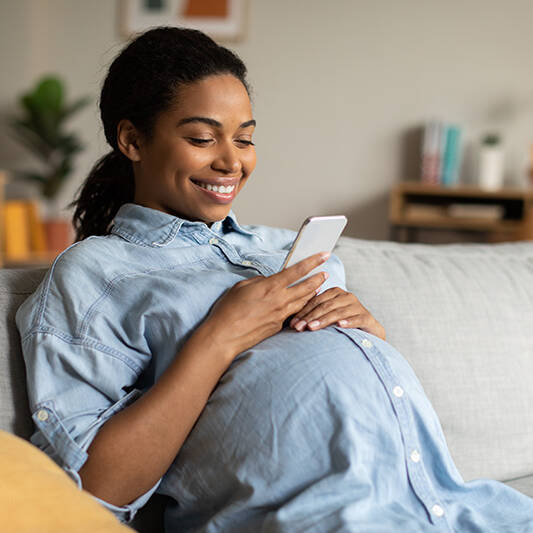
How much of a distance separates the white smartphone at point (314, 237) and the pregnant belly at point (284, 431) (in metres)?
0.13

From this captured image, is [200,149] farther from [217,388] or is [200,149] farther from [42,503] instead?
[42,503]

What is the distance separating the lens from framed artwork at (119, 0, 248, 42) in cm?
468

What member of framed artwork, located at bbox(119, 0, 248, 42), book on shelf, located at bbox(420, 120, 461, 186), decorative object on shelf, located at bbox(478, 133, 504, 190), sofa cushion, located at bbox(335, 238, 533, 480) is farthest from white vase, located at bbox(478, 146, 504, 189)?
sofa cushion, located at bbox(335, 238, 533, 480)

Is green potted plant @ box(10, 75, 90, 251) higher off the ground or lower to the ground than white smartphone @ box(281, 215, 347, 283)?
lower

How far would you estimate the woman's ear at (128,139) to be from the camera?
1.17 meters

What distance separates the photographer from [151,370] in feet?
3.30

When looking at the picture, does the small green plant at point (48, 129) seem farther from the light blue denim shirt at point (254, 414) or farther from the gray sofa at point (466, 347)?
the light blue denim shirt at point (254, 414)

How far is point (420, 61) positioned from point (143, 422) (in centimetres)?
398

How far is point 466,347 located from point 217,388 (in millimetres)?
553

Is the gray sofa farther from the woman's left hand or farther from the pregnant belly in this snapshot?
the pregnant belly

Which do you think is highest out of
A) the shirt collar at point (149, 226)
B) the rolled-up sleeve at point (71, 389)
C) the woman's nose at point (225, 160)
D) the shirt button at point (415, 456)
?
the woman's nose at point (225, 160)

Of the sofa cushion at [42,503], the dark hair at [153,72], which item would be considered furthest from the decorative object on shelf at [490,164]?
the sofa cushion at [42,503]

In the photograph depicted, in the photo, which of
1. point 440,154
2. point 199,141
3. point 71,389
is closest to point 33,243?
point 440,154

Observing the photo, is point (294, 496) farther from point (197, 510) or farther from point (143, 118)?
point (143, 118)
